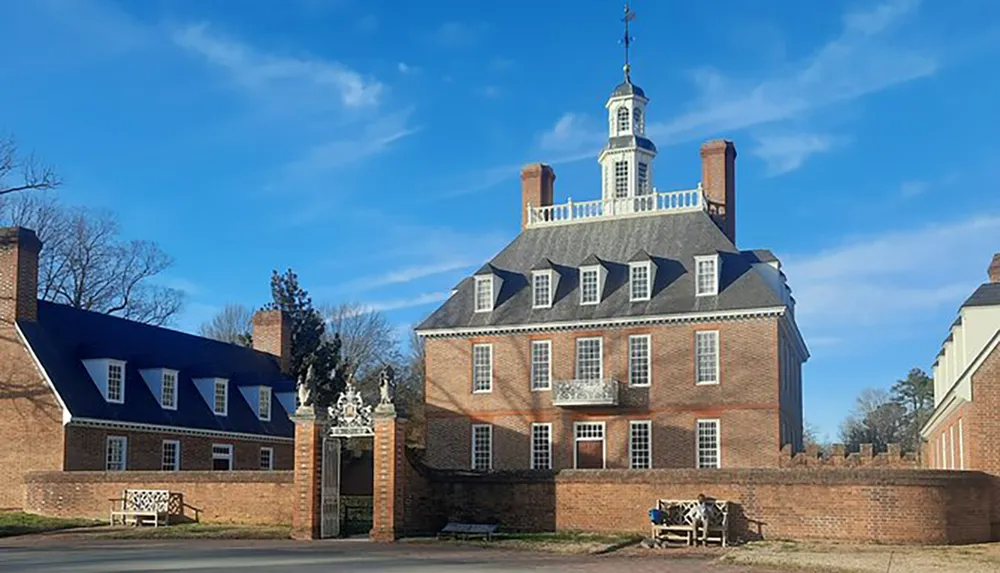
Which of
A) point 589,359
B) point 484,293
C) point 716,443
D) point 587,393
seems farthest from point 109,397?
point 716,443

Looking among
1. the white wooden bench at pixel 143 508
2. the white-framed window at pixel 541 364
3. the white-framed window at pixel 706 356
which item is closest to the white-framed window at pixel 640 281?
the white-framed window at pixel 706 356

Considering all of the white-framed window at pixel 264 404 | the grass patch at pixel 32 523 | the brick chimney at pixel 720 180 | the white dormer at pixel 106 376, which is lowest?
the grass patch at pixel 32 523

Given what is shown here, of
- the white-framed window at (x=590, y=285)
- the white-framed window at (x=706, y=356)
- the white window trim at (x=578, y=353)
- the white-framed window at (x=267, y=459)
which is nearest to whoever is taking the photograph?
the white-framed window at (x=706, y=356)

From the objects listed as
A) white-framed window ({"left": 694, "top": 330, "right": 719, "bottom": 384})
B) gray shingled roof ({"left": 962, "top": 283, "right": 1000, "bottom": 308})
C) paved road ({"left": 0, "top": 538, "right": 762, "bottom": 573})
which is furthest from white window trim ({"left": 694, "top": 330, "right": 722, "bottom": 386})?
paved road ({"left": 0, "top": 538, "right": 762, "bottom": 573})

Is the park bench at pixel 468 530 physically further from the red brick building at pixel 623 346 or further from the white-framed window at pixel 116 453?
the white-framed window at pixel 116 453

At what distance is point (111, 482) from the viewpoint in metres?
29.4

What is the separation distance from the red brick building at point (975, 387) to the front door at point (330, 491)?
48.2ft

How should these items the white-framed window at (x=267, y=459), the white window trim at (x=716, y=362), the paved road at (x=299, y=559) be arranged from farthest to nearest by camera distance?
1. the white-framed window at (x=267, y=459)
2. the white window trim at (x=716, y=362)
3. the paved road at (x=299, y=559)

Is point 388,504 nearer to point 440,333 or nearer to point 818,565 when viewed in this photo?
point 818,565

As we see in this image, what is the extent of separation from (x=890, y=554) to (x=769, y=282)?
17.4 m

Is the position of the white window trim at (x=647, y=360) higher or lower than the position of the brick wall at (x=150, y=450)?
higher

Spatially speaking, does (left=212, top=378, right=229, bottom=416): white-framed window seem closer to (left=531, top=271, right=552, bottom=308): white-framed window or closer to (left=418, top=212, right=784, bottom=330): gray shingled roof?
(left=418, top=212, right=784, bottom=330): gray shingled roof

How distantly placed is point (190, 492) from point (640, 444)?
1525 cm

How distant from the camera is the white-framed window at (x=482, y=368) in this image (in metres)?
40.0
